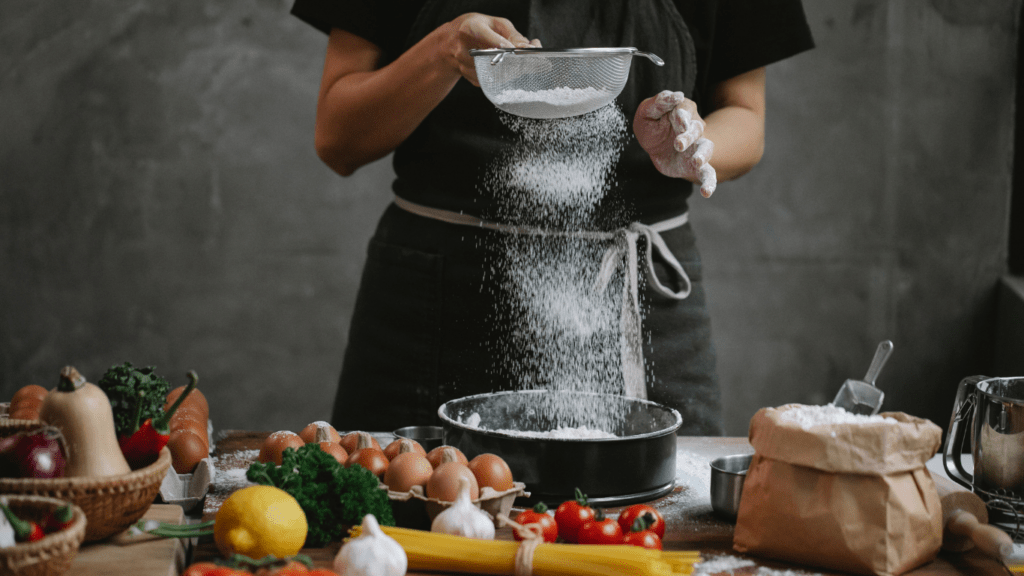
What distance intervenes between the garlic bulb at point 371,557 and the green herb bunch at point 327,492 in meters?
0.10

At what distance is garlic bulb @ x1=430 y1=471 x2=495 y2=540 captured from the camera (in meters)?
1.04

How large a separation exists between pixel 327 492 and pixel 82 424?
269mm

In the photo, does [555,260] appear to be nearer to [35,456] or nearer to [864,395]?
[864,395]

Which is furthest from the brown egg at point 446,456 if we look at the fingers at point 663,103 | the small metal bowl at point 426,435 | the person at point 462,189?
the fingers at point 663,103

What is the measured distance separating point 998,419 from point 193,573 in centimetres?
91

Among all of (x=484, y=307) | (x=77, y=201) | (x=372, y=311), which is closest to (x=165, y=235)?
(x=77, y=201)

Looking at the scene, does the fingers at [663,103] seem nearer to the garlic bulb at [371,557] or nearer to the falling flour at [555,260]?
the falling flour at [555,260]

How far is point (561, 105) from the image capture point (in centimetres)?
146

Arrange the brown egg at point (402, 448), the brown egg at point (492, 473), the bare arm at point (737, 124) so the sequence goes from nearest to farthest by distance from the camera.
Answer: the brown egg at point (492, 473), the brown egg at point (402, 448), the bare arm at point (737, 124)

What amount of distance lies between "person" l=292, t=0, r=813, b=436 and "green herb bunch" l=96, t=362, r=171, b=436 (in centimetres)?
77

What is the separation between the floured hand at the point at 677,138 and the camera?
1.38m

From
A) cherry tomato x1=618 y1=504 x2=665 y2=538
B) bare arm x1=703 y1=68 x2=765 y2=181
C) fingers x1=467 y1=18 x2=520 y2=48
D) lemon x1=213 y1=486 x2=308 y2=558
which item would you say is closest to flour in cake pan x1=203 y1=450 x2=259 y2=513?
lemon x1=213 y1=486 x2=308 y2=558

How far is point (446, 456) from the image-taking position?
3.95 ft

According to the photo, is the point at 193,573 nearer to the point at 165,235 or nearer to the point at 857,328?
the point at 165,235
